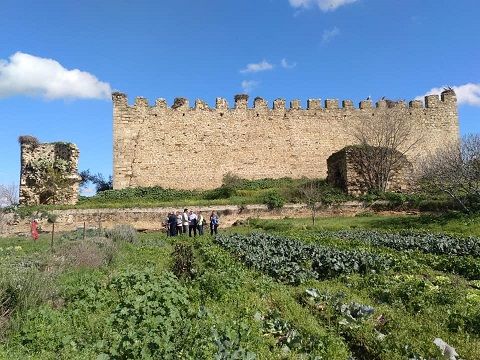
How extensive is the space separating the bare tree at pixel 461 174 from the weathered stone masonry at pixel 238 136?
47.8ft

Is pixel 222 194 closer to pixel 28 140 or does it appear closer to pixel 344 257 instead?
pixel 28 140

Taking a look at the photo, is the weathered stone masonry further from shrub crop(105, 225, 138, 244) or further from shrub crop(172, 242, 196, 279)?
shrub crop(172, 242, 196, 279)

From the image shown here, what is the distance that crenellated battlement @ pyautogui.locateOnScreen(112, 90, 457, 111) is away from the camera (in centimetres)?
3622

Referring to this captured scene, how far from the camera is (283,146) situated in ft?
125

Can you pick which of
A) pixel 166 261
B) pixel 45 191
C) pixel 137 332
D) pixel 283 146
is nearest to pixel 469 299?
pixel 137 332

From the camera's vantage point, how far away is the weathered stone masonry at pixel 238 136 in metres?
35.7

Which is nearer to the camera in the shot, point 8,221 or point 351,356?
point 351,356

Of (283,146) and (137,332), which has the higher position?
(283,146)

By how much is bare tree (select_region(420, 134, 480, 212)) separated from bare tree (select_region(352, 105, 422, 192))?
5085 mm

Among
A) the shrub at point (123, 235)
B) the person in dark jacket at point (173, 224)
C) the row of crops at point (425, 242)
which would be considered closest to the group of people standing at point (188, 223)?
the person in dark jacket at point (173, 224)

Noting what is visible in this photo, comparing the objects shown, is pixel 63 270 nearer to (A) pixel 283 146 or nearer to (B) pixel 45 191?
(B) pixel 45 191

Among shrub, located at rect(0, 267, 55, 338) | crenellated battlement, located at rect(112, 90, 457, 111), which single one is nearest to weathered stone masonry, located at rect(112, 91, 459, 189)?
crenellated battlement, located at rect(112, 90, 457, 111)

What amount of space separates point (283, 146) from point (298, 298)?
A: 30.0 metres

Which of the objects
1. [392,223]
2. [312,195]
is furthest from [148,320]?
[312,195]
